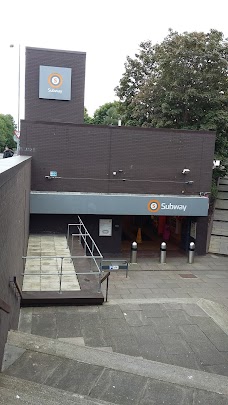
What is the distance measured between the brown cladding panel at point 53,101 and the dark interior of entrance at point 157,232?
24.8ft

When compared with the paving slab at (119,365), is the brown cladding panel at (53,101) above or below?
above

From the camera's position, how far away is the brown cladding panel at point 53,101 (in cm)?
1789

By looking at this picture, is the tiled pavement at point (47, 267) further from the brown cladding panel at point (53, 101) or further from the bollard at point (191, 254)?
the brown cladding panel at point (53, 101)

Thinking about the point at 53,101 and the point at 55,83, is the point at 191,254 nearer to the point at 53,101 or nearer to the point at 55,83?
the point at 53,101

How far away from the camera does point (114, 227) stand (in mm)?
17359

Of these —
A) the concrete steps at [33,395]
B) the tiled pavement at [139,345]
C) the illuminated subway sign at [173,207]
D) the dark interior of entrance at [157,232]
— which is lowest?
the dark interior of entrance at [157,232]

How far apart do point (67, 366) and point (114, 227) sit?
12303mm

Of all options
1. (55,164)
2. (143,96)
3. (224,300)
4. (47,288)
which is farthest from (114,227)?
(143,96)

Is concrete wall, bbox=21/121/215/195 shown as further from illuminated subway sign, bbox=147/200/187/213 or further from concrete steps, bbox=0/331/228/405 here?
concrete steps, bbox=0/331/228/405

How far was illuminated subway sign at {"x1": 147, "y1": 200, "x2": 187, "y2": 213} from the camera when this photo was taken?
16547 millimetres

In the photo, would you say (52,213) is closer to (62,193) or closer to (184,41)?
(62,193)

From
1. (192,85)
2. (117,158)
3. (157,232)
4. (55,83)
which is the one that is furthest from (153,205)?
(192,85)

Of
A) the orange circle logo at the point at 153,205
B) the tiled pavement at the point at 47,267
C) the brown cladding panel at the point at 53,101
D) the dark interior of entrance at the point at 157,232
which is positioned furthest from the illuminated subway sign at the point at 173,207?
the brown cladding panel at the point at 53,101

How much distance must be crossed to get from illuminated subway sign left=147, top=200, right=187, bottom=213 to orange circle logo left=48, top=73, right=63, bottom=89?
767 centimetres
